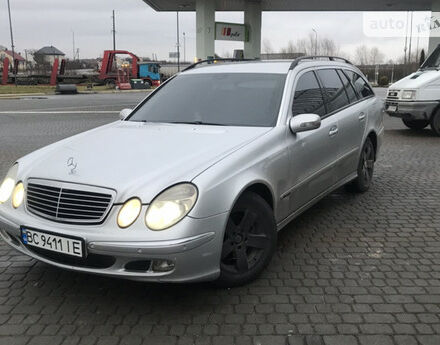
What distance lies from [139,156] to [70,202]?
0.61 m

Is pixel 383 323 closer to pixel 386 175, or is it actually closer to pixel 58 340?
pixel 58 340

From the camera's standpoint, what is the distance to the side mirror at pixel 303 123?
391 cm

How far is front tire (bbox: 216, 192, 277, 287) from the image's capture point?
3316 mm

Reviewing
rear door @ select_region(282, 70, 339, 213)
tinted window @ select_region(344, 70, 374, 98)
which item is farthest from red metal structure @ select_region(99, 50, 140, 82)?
rear door @ select_region(282, 70, 339, 213)

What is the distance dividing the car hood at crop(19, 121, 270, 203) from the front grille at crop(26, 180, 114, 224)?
6 centimetres

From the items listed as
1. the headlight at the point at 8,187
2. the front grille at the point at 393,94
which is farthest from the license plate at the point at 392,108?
the headlight at the point at 8,187

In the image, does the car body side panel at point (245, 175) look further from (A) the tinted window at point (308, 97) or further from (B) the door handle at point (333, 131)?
(B) the door handle at point (333, 131)

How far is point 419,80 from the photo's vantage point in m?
11.0

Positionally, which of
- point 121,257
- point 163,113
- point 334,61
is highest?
point 334,61

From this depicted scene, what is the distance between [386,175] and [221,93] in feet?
12.8

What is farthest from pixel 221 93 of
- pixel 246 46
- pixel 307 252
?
pixel 246 46

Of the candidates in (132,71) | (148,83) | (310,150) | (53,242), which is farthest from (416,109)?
(132,71)

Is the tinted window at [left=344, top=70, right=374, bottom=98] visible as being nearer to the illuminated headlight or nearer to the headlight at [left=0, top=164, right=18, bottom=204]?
the headlight at [left=0, top=164, right=18, bottom=204]

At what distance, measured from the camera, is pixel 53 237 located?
3000 millimetres
